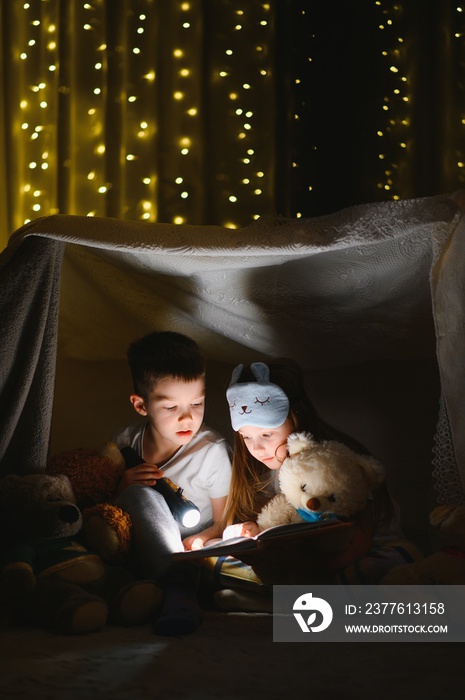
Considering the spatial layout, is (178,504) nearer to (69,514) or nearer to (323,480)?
(69,514)

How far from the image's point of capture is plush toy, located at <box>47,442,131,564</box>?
140 centimetres

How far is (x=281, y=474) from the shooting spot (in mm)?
1410

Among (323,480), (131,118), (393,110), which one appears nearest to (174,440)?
(323,480)

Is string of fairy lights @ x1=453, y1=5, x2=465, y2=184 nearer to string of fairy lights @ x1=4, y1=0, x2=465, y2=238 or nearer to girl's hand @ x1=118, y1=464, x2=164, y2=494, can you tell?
string of fairy lights @ x1=4, y1=0, x2=465, y2=238

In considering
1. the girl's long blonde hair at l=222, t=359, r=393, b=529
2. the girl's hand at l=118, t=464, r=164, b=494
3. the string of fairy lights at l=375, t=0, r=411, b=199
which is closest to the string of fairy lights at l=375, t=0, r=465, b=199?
the string of fairy lights at l=375, t=0, r=411, b=199

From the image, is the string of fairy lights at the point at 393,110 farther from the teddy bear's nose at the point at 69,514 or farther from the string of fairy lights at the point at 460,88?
the teddy bear's nose at the point at 69,514

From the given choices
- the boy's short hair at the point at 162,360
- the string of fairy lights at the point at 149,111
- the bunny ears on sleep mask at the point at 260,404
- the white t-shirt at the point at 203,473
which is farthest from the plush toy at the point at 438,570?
the string of fairy lights at the point at 149,111

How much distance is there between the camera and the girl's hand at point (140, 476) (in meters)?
1.57

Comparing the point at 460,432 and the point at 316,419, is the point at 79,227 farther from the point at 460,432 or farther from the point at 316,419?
the point at 460,432

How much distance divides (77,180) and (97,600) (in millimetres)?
1334

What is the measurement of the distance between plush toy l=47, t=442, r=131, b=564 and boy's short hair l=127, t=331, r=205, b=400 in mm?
163

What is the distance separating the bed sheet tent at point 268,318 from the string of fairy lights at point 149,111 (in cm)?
50

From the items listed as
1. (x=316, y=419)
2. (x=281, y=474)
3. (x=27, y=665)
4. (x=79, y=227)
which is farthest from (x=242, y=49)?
(x=27, y=665)

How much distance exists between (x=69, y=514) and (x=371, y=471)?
552 millimetres
